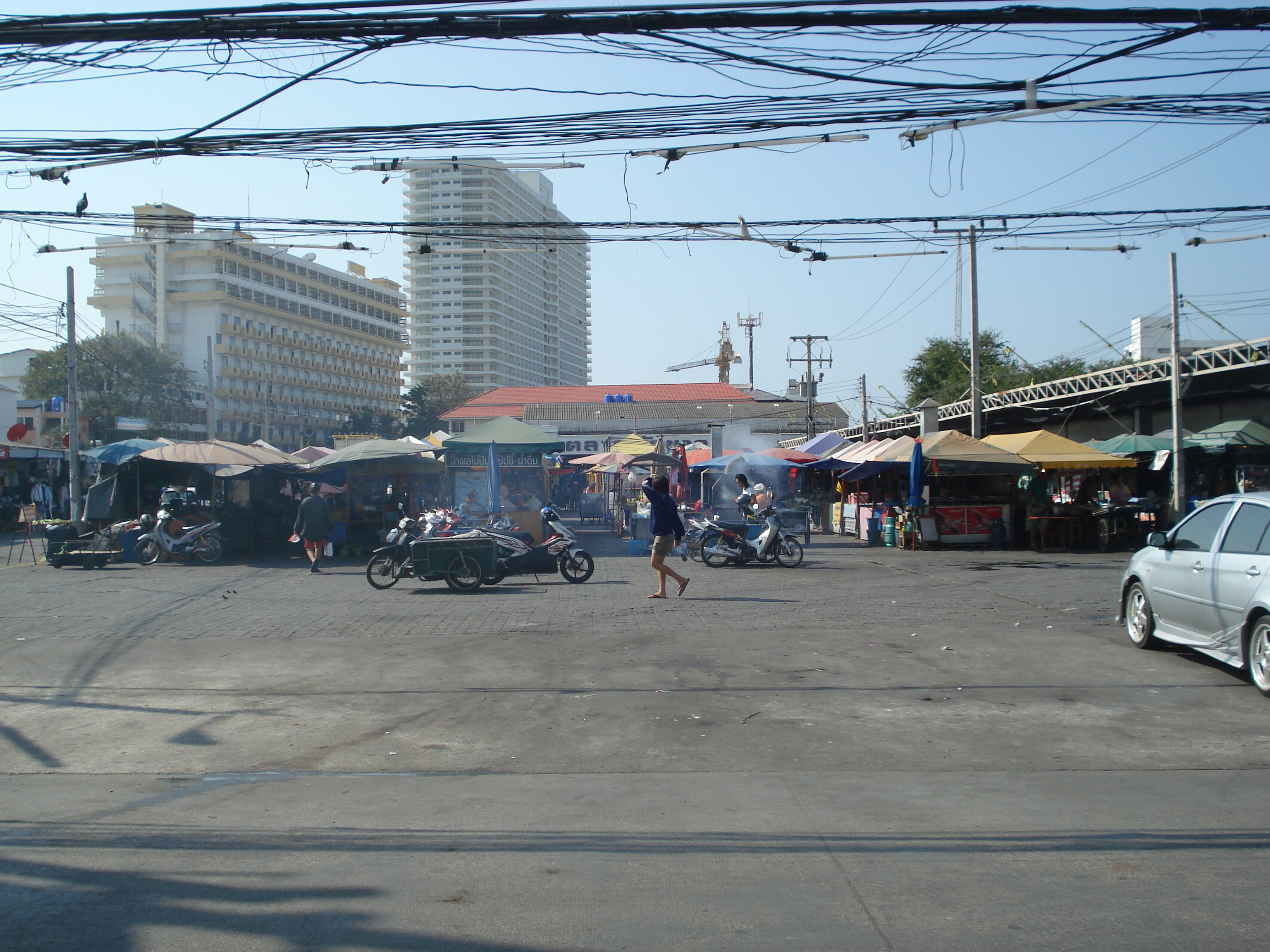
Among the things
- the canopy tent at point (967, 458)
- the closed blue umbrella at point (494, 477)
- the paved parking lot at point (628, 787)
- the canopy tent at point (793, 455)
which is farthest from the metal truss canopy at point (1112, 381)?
the closed blue umbrella at point (494, 477)

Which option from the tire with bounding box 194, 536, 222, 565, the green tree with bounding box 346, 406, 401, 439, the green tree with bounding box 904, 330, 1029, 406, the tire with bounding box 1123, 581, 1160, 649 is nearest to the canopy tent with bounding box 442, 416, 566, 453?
the tire with bounding box 194, 536, 222, 565

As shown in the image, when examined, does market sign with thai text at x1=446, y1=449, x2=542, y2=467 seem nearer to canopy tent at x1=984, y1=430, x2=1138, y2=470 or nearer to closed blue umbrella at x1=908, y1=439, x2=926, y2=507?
closed blue umbrella at x1=908, y1=439, x2=926, y2=507

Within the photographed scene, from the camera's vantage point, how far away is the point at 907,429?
3734cm

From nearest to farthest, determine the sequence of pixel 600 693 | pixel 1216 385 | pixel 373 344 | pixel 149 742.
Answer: pixel 149 742 → pixel 600 693 → pixel 1216 385 → pixel 373 344

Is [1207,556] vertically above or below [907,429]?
below

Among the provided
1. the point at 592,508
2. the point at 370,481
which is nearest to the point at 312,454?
A: the point at 370,481

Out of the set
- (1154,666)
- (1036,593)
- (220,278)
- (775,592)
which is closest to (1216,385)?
(1036,593)

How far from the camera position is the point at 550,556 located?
50.9 feet

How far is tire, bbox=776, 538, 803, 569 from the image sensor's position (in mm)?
17938

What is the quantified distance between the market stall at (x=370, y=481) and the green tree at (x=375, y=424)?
58.8 m

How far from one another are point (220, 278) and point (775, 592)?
7602 cm

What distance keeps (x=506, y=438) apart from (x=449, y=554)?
747 cm

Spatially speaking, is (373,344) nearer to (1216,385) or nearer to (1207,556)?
(1216,385)

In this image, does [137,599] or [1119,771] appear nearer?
[1119,771]
